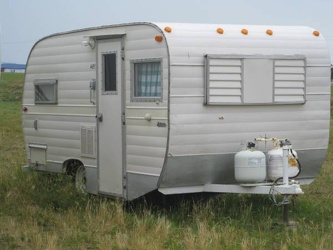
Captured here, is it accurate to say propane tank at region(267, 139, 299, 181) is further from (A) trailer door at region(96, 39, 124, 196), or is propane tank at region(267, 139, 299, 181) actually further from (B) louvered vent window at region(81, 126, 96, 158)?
(B) louvered vent window at region(81, 126, 96, 158)

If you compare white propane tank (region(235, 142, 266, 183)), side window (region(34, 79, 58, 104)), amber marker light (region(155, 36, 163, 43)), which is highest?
amber marker light (region(155, 36, 163, 43))

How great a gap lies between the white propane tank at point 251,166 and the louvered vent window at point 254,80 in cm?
73

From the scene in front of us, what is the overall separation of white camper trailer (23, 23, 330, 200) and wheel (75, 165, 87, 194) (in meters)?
0.04

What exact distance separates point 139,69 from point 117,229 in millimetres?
2249

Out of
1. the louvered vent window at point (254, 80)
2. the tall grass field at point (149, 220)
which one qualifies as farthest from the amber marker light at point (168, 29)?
the tall grass field at point (149, 220)

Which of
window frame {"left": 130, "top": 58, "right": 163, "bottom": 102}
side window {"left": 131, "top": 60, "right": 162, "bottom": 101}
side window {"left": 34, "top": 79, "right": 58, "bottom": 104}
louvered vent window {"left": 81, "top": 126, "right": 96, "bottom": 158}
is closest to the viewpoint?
window frame {"left": 130, "top": 58, "right": 163, "bottom": 102}

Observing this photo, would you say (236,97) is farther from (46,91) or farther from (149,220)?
(46,91)

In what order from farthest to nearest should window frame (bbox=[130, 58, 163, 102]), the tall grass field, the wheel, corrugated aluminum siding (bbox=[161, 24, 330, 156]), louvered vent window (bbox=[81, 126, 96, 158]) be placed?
1. the wheel
2. louvered vent window (bbox=[81, 126, 96, 158])
3. window frame (bbox=[130, 58, 163, 102])
4. corrugated aluminum siding (bbox=[161, 24, 330, 156])
5. the tall grass field

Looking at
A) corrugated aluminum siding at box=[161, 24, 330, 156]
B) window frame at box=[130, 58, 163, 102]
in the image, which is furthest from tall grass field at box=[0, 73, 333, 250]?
window frame at box=[130, 58, 163, 102]

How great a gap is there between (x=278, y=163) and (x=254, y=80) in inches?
45.8

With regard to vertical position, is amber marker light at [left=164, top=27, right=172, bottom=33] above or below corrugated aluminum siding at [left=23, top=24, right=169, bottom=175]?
above

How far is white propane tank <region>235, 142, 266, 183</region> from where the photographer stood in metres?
8.91

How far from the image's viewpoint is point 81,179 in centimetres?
1082

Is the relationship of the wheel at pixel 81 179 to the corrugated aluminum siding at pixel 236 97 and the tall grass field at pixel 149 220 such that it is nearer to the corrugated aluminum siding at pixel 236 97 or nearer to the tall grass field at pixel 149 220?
the tall grass field at pixel 149 220
